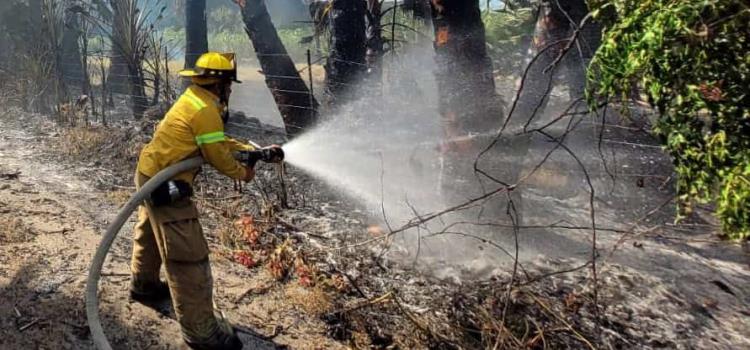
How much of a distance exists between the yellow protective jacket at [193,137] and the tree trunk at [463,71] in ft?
9.87

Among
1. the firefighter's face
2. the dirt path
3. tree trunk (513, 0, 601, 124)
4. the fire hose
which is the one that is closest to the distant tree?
the dirt path

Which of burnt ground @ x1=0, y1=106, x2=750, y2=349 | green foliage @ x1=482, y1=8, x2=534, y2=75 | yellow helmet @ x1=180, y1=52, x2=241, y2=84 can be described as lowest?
burnt ground @ x1=0, y1=106, x2=750, y2=349

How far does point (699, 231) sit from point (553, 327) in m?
3.48

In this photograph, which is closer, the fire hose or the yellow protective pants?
the fire hose

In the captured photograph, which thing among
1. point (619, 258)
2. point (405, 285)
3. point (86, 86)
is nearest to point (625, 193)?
point (619, 258)

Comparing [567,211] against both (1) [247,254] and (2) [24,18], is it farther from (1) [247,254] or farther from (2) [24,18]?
(2) [24,18]

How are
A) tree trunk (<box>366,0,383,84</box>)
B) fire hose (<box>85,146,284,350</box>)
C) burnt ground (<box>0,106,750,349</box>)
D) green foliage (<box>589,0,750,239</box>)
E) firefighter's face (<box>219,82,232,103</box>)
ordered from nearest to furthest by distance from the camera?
green foliage (<box>589,0,750,239</box>) < fire hose (<box>85,146,284,350</box>) < firefighter's face (<box>219,82,232,103</box>) < burnt ground (<box>0,106,750,349</box>) < tree trunk (<box>366,0,383,84</box>)

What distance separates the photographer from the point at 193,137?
9.54 ft

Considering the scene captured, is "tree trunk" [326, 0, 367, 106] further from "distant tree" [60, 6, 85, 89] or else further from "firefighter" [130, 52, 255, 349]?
"distant tree" [60, 6, 85, 89]

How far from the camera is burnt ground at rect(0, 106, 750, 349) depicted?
3.33 m

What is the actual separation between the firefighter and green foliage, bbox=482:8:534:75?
13.3 m

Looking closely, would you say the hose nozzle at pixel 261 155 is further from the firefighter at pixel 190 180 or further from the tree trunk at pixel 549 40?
the tree trunk at pixel 549 40

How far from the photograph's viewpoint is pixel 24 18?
13500 mm

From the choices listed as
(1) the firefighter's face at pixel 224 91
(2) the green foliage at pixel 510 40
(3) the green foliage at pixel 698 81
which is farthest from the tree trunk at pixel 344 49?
(2) the green foliage at pixel 510 40
